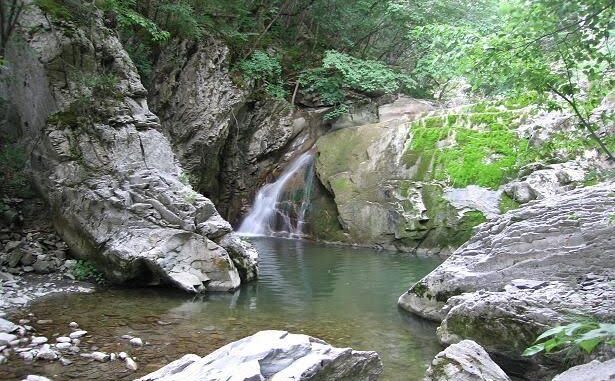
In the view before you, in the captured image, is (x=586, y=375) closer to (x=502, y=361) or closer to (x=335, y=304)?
(x=502, y=361)

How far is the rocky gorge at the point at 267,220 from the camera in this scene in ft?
18.6

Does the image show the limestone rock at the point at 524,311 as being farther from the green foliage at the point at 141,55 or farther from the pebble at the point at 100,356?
the green foliage at the point at 141,55

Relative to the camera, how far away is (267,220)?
18.8 meters

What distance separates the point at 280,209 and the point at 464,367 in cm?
1451

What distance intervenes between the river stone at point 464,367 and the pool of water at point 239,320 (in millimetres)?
988

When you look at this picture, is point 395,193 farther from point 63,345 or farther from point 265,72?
point 63,345

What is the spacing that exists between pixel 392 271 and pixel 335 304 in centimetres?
374

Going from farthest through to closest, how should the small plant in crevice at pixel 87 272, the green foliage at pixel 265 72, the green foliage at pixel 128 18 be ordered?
the green foliage at pixel 265 72 → the green foliage at pixel 128 18 → the small plant in crevice at pixel 87 272

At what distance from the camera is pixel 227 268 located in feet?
32.0

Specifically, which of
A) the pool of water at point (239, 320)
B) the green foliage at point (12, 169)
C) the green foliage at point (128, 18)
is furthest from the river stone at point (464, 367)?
the green foliage at point (128, 18)

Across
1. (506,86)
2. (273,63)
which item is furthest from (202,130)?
(506,86)

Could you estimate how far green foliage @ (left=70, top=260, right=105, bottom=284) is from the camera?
9547mm

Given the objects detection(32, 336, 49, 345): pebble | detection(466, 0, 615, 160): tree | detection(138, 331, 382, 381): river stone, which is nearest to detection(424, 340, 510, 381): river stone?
detection(138, 331, 382, 381): river stone

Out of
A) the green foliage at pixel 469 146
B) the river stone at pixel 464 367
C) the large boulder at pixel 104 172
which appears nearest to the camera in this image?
the river stone at pixel 464 367
